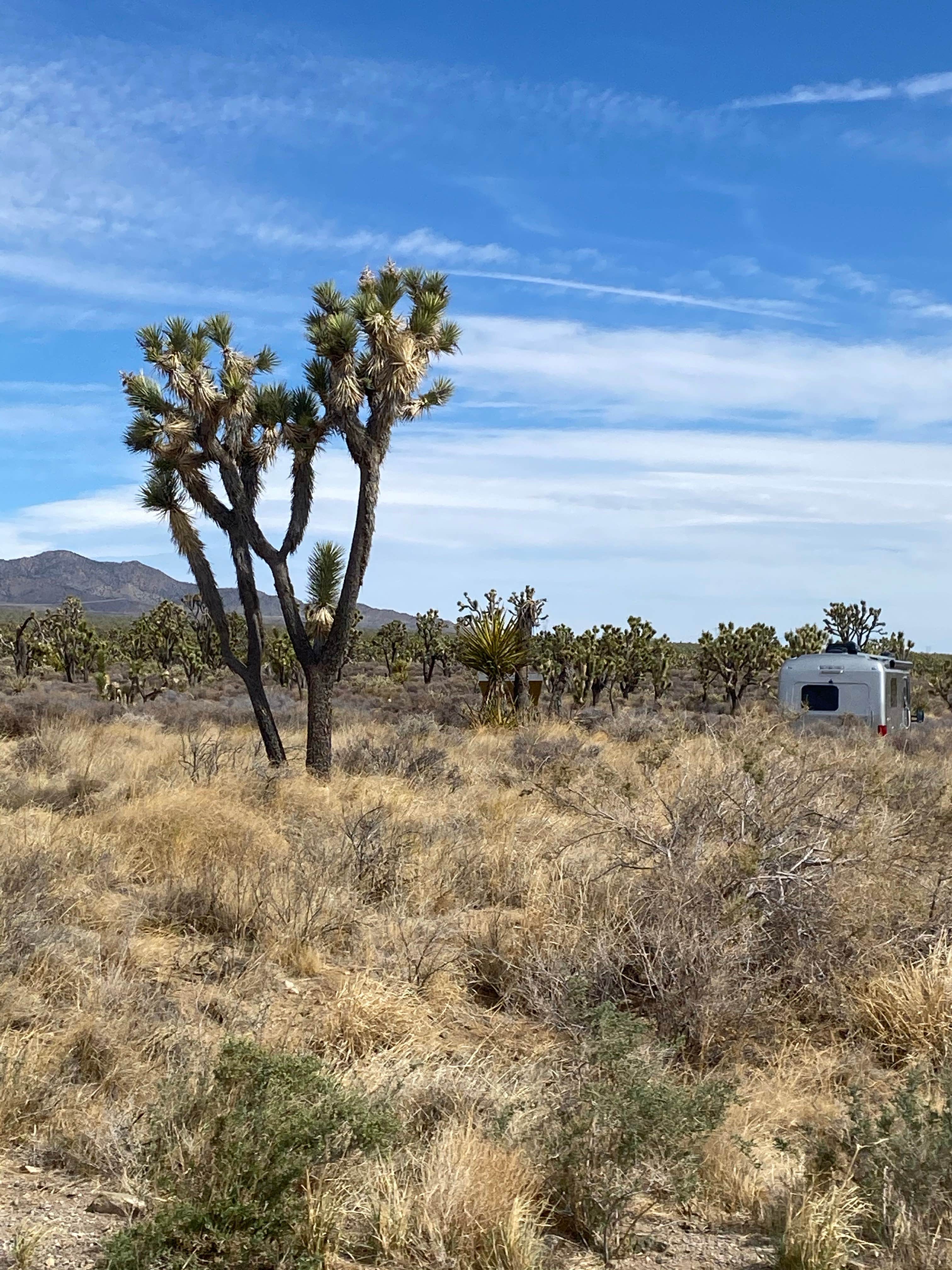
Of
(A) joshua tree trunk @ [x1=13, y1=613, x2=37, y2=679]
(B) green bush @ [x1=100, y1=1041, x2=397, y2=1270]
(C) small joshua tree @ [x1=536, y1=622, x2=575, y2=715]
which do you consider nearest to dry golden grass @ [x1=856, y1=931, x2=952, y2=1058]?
(B) green bush @ [x1=100, y1=1041, x2=397, y2=1270]

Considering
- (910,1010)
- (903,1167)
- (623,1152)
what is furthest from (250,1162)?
(910,1010)

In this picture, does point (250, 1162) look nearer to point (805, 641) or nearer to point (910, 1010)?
point (910, 1010)

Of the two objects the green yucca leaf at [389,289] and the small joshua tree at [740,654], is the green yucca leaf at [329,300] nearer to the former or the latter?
the green yucca leaf at [389,289]

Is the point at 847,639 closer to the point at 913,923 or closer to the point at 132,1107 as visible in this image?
the point at 913,923

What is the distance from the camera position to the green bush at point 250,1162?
3369mm

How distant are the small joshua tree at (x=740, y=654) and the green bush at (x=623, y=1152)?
32.5 meters

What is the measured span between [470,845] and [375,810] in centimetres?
86

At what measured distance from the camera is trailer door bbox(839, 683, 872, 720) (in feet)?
60.8

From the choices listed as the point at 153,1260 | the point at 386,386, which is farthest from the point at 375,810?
the point at 386,386

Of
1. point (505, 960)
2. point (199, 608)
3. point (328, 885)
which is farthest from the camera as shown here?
point (199, 608)

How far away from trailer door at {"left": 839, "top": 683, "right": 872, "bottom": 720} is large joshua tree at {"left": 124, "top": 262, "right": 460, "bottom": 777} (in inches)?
345

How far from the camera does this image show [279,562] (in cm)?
1612

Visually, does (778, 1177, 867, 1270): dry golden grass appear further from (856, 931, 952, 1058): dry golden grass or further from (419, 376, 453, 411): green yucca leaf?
(419, 376, 453, 411): green yucca leaf

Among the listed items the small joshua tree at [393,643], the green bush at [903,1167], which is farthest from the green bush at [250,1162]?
the small joshua tree at [393,643]
